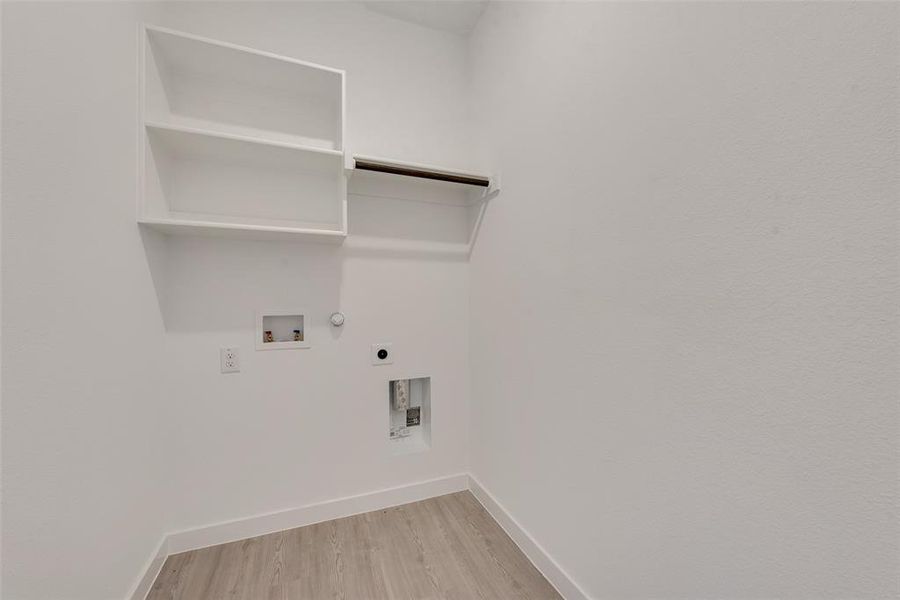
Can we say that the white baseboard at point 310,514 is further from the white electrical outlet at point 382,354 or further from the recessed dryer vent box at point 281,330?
the recessed dryer vent box at point 281,330

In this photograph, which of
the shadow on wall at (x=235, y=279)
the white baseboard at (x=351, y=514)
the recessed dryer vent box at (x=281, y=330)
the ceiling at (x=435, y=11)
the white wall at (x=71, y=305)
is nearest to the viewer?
the white wall at (x=71, y=305)

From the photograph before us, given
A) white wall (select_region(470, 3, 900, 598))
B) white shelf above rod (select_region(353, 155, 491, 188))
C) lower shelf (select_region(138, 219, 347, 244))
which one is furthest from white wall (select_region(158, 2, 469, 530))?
white wall (select_region(470, 3, 900, 598))

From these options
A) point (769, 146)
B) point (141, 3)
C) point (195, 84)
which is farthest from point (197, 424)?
point (769, 146)

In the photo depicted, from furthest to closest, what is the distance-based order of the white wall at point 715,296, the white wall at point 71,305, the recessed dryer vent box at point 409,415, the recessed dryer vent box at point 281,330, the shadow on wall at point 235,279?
the recessed dryer vent box at point 409,415, the recessed dryer vent box at point 281,330, the shadow on wall at point 235,279, the white wall at point 71,305, the white wall at point 715,296

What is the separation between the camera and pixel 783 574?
0.73 meters

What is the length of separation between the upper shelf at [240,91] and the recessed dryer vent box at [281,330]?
89cm

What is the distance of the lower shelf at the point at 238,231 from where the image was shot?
53.8 inches

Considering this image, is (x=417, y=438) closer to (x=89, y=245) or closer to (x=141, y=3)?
(x=89, y=245)

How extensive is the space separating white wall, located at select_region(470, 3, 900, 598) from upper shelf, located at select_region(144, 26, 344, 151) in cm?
104

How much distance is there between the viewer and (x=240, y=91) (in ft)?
5.60

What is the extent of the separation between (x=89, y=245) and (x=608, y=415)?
1.67 metres

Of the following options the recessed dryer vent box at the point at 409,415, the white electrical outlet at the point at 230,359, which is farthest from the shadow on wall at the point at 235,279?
the recessed dryer vent box at the point at 409,415

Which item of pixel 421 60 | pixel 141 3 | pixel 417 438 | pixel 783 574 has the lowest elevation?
pixel 417 438

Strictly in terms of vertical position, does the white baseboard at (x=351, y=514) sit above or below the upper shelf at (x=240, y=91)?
below
